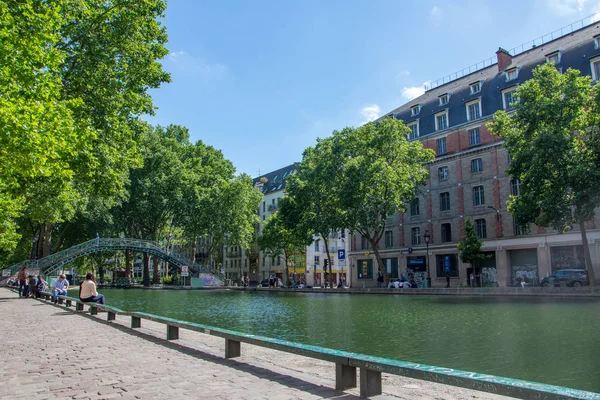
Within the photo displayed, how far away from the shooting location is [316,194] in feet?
141

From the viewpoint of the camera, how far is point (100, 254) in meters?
61.4

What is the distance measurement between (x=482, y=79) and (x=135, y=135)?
35.3 metres

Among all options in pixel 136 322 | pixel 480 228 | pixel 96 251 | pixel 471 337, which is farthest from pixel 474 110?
pixel 96 251

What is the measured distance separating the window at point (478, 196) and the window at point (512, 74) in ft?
32.7

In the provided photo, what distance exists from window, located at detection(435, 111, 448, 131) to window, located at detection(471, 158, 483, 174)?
5120mm

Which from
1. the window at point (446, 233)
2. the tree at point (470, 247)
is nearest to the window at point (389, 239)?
the window at point (446, 233)

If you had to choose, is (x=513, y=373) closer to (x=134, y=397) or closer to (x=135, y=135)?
(x=134, y=397)

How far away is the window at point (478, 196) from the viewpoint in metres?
42.3

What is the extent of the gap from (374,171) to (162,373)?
107 ft

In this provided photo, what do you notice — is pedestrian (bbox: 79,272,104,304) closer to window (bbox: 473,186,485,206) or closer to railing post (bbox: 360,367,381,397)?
railing post (bbox: 360,367,381,397)

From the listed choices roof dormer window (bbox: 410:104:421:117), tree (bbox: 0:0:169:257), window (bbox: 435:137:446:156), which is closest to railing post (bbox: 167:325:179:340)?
tree (bbox: 0:0:169:257)

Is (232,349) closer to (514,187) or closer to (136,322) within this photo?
(136,322)

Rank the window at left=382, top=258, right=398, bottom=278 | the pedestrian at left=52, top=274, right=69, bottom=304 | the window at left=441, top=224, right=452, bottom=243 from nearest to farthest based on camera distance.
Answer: the pedestrian at left=52, top=274, right=69, bottom=304
the window at left=441, top=224, right=452, bottom=243
the window at left=382, top=258, right=398, bottom=278

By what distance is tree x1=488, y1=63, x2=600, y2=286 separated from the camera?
84.8ft
